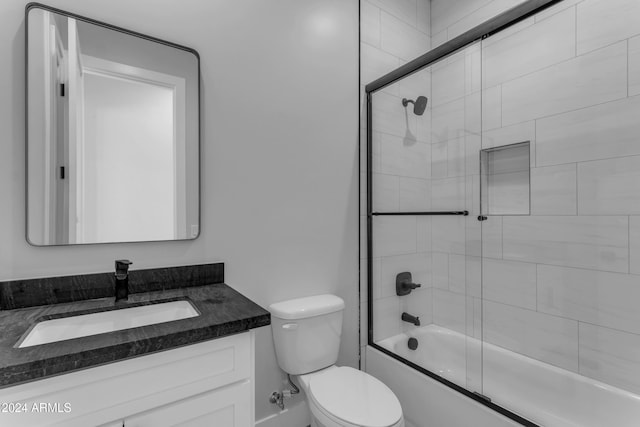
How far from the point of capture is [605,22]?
149cm

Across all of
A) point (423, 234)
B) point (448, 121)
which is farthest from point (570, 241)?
point (448, 121)

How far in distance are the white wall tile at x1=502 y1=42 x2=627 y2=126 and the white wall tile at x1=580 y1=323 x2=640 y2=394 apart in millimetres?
1114

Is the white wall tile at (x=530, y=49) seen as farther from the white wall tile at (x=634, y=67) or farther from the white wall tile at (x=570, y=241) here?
the white wall tile at (x=570, y=241)

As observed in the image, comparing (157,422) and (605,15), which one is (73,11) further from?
(605,15)

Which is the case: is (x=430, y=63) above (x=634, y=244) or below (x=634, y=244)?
above

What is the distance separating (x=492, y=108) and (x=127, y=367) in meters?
2.06

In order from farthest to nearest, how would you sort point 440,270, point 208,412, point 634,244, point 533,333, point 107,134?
point 440,270
point 533,333
point 634,244
point 107,134
point 208,412

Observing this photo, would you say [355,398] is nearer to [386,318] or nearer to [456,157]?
[386,318]

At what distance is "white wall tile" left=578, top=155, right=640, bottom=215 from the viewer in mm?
1404

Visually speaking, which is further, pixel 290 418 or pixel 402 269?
pixel 402 269

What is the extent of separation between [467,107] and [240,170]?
4.19 ft

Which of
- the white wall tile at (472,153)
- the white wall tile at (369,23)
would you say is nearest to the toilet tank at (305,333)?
the white wall tile at (472,153)

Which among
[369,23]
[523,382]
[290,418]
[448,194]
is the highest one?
[369,23]

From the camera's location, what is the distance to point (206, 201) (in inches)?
55.9
